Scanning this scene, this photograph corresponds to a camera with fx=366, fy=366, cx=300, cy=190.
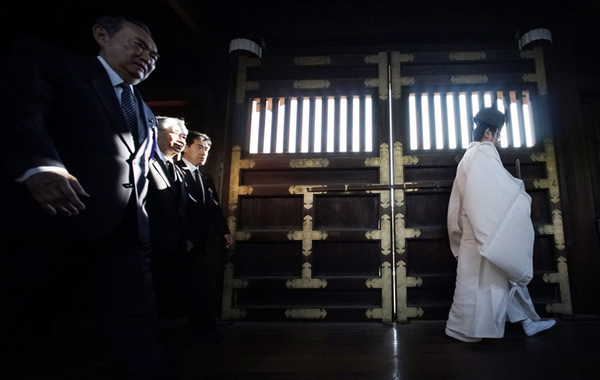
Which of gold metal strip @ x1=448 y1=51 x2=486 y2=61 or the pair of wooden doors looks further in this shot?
gold metal strip @ x1=448 y1=51 x2=486 y2=61

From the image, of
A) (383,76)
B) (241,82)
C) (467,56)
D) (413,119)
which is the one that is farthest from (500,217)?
(241,82)

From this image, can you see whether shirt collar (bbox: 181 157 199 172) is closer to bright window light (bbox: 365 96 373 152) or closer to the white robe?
bright window light (bbox: 365 96 373 152)

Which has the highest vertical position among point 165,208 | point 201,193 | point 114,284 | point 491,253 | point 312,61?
point 312,61

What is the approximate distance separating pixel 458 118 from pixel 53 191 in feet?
11.5

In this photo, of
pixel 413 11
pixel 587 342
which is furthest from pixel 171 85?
pixel 587 342

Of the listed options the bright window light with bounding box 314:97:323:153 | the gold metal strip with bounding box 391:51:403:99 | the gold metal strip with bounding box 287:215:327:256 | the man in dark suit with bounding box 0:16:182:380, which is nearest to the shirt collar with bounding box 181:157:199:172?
the gold metal strip with bounding box 287:215:327:256

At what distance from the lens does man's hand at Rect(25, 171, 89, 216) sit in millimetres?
985

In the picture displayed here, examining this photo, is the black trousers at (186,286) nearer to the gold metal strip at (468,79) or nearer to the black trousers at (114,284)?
the black trousers at (114,284)

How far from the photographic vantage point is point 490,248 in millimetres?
2344

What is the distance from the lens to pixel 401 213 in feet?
11.2

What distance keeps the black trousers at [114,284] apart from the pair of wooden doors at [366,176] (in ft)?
7.38

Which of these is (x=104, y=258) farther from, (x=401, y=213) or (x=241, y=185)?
(x=401, y=213)

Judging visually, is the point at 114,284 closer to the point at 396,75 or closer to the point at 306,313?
the point at 306,313

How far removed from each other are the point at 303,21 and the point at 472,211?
8.45 feet
